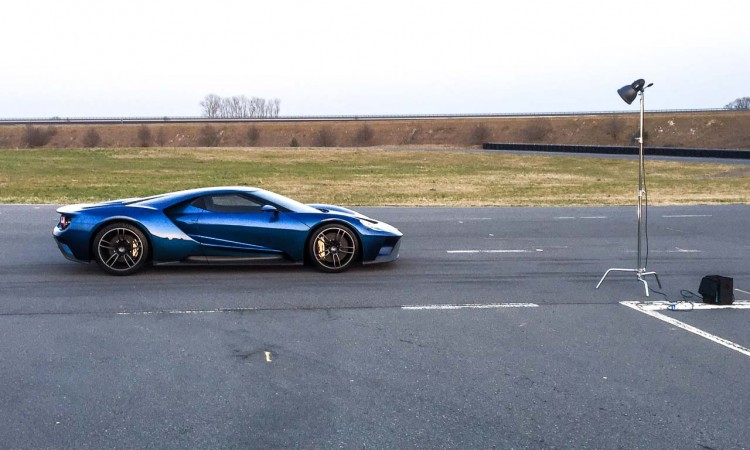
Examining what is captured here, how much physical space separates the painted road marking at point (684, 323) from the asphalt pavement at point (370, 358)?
6 cm

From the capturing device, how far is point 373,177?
33.2 metres

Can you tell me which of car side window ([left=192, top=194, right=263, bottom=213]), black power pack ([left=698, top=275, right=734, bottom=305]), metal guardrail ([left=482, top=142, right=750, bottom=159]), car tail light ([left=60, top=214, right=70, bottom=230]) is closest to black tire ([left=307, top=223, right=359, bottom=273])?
car side window ([left=192, top=194, right=263, bottom=213])

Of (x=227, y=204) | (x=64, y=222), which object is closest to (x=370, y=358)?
(x=227, y=204)

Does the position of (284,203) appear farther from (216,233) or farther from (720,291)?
(720,291)

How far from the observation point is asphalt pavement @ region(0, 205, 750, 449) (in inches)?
184

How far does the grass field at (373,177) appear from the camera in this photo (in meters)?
23.0

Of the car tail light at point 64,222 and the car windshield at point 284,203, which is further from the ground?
the car windshield at point 284,203

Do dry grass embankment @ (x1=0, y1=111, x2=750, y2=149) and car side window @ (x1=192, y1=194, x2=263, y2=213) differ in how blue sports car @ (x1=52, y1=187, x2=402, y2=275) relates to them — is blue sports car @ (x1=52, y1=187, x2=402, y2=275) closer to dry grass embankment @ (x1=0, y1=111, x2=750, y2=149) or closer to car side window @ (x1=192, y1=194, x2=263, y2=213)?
car side window @ (x1=192, y1=194, x2=263, y2=213)

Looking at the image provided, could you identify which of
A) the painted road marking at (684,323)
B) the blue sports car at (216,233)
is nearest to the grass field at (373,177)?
the blue sports car at (216,233)

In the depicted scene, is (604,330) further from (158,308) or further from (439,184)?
(439,184)

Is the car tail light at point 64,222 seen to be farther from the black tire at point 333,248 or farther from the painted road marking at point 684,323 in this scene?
the painted road marking at point 684,323

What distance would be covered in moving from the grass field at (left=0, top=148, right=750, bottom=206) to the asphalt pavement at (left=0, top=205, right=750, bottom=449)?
11.5m

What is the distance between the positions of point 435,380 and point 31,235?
9.57m

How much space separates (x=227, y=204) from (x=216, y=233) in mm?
432
